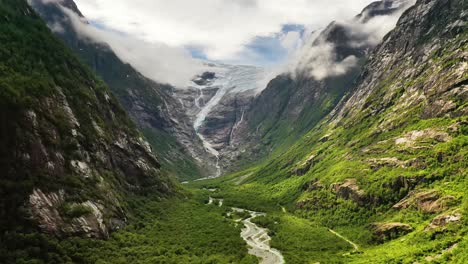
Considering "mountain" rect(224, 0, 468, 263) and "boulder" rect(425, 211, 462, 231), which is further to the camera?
"mountain" rect(224, 0, 468, 263)

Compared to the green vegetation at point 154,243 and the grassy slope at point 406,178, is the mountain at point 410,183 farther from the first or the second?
the green vegetation at point 154,243

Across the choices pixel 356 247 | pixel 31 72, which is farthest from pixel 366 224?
pixel 31 72

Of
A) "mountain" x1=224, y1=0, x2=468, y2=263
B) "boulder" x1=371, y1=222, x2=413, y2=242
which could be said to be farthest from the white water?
"boulder" x1=371, y1=222, x2=413, y2=242

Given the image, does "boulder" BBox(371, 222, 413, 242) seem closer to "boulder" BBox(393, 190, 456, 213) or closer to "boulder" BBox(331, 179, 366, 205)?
"boulder" BBox(393, 190, 456, 213)

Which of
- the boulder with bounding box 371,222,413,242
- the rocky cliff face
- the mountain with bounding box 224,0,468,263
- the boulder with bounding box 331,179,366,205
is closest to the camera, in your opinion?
the mountain with bounding box 224,0,468,263

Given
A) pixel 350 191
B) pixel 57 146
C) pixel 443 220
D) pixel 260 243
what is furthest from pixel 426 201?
pixel 57 146

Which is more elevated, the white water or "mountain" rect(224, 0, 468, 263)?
"mountain" rect(224, 0, 468, 263)

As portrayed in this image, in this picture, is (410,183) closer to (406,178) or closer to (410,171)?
(406,178)

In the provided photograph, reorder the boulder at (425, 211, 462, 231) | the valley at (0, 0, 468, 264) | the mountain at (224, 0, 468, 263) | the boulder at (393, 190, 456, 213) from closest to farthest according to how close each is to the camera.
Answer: the valley at (0, 0, 468, 264)
the boulder at (425, 211, 462, 231)
the mountain at (224, 0, 468, 263)
the boulder at (393, 190, 456, 213)

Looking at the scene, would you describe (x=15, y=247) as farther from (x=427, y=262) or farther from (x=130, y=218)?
(x=427, y=262)

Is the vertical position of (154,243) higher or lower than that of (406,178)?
lower
